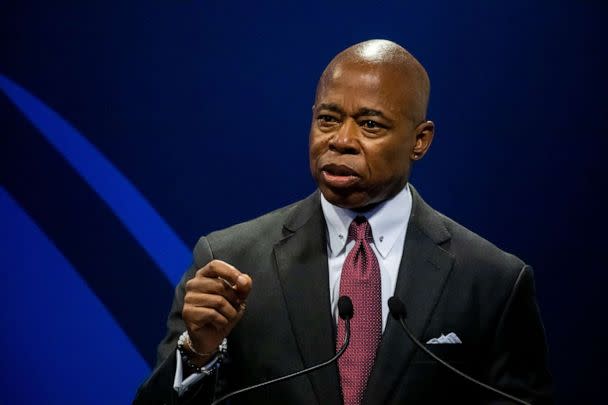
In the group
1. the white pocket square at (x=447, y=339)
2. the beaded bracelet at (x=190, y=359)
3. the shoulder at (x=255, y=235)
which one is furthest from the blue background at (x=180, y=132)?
the beaded bracelet at (x=190, y=359)

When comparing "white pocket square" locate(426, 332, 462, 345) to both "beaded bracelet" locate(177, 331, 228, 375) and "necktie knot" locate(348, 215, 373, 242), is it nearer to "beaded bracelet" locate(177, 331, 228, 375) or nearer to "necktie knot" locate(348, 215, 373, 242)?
"necktie knot" locate(348, 215, 373, 242)

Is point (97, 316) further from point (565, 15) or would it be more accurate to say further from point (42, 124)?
point (565, 15)

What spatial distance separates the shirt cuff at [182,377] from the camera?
5.12 ft

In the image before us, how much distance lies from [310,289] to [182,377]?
0.32 m

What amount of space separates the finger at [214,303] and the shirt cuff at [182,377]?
0.16 m

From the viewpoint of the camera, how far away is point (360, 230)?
1.80m

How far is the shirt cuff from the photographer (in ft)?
5.12

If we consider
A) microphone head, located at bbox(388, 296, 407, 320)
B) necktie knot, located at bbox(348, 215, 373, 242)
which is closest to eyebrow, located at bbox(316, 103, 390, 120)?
necktie knot, located at bbox(348, 215, 373, 242)

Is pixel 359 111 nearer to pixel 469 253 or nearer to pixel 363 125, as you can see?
pixel 363 125

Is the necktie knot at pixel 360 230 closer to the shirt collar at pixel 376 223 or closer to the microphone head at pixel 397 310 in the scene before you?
the shirt collar at pixel 376 223

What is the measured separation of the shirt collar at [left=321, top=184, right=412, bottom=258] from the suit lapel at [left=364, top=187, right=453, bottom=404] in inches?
1.4

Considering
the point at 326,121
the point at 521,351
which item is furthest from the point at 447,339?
the point at 326,121

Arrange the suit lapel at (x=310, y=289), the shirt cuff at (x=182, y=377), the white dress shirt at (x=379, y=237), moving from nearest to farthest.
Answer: the shirt cuff at (x=182, y=377) < the suit lapel at (x=310, y=289) < the white dress shirt at (x=379, y=237)

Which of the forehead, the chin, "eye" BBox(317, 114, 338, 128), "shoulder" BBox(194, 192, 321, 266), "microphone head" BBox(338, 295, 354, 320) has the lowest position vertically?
"microphone head" BBox(338, 295, 354, 320)
